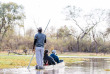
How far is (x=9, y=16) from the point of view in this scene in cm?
7550

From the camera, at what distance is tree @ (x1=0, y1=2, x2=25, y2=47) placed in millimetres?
75938

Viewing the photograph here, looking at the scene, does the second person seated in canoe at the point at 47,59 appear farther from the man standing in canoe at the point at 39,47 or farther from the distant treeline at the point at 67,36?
the distant treeline at the point at 67,36

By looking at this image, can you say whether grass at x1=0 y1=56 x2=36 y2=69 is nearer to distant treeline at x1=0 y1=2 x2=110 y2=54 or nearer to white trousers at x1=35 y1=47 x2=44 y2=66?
white trousers at x1=35 y1=47 x2=44 y2=66

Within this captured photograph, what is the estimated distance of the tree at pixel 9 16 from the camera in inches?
2990

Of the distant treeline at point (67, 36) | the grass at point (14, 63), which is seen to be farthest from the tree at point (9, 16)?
the grass at point (14, 63)

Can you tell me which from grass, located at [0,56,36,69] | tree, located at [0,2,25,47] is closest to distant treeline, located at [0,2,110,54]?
tree, located at [0,2,25,47]

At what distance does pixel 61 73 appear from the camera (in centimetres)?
1477

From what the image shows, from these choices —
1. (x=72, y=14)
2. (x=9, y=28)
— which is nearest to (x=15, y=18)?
(x=9, y=28)

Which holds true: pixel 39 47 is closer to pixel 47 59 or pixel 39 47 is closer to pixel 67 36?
pixel 47 59

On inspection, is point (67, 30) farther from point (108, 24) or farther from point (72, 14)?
point (108, 24)

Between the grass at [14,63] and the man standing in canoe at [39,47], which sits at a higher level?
the man standing in canoe at [39,47]

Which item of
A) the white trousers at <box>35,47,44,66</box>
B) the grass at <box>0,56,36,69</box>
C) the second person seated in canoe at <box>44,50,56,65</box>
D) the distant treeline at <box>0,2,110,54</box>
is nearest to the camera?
the white trousers at <box>35,47,44,66</box>

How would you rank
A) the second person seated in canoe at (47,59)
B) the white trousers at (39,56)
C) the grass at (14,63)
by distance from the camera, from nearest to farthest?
the white trousers at (39,56)
the second person seated in canoe at (47,59)
the grass at (14,63)

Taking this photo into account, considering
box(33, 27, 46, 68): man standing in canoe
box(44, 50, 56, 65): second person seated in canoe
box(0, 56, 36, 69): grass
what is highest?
box(33, 27, 46, 68): man standing in canoe
